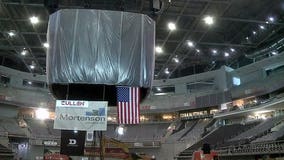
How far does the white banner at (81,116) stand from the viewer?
11.9 meters

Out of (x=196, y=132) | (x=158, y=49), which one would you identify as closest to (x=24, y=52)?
(x=158, y=49)

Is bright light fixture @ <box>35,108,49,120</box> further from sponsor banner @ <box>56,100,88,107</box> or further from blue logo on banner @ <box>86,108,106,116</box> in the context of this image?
blue logo on banner @ <box>86,108,106,116</box>

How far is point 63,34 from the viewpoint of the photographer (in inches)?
531

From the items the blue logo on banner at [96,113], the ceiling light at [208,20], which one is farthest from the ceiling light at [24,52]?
the blue logo on banner at [96,113]

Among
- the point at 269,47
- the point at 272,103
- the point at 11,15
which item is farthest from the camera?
the point at 269,47

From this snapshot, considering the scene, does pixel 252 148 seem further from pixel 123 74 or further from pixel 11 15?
pixel 11 15

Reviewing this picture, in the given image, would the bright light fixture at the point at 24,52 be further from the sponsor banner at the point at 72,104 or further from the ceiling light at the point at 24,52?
the sponsor banner at the point at 72,104

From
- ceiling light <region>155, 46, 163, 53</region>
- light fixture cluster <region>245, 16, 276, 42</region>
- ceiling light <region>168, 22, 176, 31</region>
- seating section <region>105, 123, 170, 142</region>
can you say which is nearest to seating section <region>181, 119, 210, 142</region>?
seating section <region>105, 123, 170, 142</region>

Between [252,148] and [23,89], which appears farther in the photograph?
[23,89]

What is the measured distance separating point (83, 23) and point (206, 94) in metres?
32.1

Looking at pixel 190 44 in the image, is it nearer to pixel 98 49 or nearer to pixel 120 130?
pixel 120 130

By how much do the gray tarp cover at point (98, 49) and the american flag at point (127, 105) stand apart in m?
0.39

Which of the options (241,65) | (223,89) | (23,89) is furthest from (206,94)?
(23,89)

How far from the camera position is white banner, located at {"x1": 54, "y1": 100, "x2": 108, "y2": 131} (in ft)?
38.9
